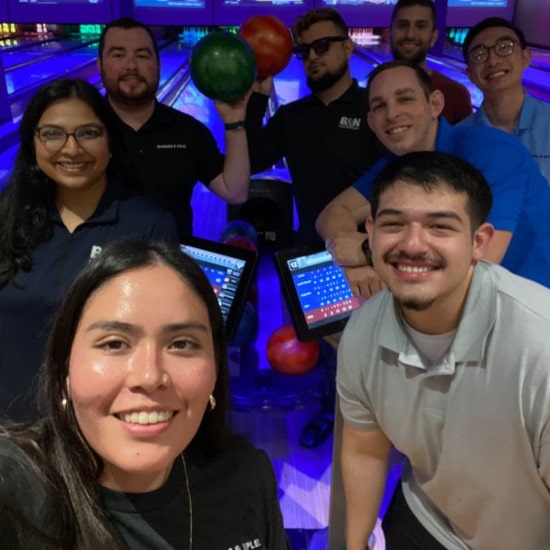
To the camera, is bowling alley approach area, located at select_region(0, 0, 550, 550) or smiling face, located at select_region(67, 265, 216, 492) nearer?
smiling face, located at select_region(67, 265, 216, 492)

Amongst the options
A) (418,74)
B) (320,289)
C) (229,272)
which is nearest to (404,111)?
(418,74)

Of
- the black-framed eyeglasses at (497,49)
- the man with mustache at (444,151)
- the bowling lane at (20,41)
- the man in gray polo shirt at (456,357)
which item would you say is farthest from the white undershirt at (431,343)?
the bowling lane at (20,41)

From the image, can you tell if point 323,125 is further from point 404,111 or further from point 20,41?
point 20,41

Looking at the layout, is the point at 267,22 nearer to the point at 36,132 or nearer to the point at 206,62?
the point at 206,62

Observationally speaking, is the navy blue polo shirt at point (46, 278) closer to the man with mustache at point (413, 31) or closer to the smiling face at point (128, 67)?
the smiling face at point (128, 67)

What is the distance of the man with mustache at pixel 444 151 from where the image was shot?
56.0 inches

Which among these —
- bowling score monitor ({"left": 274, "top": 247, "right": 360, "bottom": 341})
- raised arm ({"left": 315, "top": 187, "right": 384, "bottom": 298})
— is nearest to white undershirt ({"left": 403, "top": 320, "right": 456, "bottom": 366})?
raised arm ({"left": 315, "top": 187, "right": 384, "bottom": 298})

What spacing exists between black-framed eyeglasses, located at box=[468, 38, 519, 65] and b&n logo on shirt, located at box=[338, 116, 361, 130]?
436 millimetres

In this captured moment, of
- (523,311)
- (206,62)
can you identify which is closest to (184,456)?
(523,311)

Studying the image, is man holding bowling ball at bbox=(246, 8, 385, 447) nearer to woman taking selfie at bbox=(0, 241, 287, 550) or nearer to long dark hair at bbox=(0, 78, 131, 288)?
long dark hair at bbox=(0, 78, 131, 288)

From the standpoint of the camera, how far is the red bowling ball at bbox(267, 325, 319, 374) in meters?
1.96

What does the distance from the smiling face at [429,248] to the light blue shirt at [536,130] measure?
101 cm

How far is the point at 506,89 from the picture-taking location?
213 cm

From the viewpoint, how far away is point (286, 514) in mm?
1773
